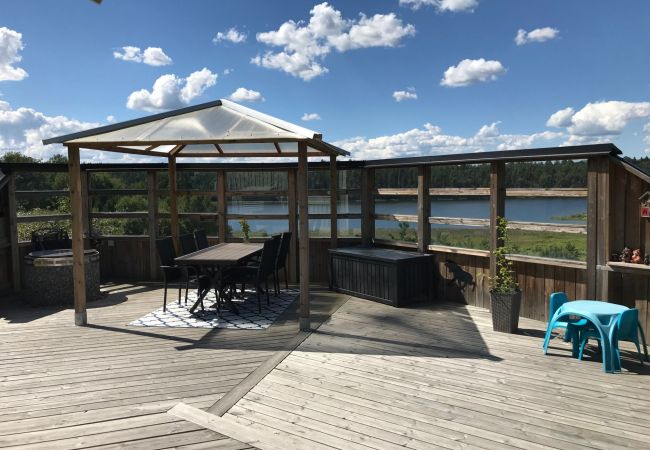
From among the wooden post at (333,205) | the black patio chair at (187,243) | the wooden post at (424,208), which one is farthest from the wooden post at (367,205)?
the black patio chair at (187,243)

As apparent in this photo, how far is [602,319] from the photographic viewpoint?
12.7 feet

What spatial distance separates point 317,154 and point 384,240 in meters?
1.65

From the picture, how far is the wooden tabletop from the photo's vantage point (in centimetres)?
523

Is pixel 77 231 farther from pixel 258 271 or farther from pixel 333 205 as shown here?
pixel 333 205

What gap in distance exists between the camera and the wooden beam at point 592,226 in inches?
181

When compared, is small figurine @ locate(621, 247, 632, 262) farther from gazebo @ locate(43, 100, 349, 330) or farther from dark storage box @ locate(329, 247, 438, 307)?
gazebo @ locate(43, 100, 349, 330)

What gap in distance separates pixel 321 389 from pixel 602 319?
8.01ft

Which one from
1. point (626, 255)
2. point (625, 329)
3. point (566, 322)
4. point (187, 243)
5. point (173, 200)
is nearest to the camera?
point (625, 329)

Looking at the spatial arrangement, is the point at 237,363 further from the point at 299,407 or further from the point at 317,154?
the point at 317,154

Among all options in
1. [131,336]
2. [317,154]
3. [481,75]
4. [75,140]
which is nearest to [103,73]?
[75,140]

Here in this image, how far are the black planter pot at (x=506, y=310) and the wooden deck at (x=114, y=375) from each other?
190 centimetres

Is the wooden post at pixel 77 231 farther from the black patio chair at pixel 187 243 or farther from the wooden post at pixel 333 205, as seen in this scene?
the wooden post at pixel 333 205

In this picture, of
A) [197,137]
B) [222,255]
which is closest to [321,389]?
[222,255]

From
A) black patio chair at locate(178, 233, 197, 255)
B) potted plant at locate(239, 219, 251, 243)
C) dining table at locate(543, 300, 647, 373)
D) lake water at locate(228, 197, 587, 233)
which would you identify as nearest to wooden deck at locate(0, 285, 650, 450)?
dining table at locate(543, 300, 647, 373)
